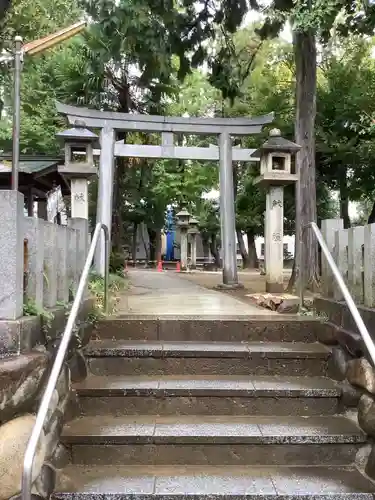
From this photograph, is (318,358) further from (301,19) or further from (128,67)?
(128,67)

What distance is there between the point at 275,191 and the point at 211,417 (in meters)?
5.25

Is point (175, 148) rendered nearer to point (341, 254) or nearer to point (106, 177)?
point (106, 177)

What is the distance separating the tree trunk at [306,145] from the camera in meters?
7.68

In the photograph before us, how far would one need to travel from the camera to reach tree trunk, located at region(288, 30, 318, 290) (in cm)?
768

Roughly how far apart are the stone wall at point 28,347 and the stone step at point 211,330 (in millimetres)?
722

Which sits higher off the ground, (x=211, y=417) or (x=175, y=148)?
(x=175, y=148)

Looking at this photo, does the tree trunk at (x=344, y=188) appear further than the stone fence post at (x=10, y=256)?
Yes

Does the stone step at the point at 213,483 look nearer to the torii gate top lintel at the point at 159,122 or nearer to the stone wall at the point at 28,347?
the stone wall at the point at 28,347

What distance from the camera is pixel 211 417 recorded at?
348 cm

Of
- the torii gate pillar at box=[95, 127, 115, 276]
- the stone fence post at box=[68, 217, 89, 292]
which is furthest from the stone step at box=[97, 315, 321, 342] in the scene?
the torii gate pillar at box=[95, 127, 115, 276]

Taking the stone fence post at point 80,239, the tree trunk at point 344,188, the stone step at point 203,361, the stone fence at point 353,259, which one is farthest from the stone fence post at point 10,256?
the tree trunk at point 344,188

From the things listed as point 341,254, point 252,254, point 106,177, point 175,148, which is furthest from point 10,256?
point 252,254

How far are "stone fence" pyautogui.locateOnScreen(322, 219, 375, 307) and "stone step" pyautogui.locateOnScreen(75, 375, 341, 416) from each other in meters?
0.83

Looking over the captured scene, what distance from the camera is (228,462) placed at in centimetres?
314
